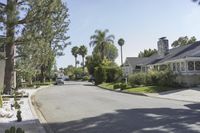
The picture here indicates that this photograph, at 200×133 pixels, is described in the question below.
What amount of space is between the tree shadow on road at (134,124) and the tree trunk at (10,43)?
1439 cm

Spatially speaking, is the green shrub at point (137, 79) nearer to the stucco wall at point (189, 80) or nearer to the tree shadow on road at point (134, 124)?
the stucco wall at point (189, 80)

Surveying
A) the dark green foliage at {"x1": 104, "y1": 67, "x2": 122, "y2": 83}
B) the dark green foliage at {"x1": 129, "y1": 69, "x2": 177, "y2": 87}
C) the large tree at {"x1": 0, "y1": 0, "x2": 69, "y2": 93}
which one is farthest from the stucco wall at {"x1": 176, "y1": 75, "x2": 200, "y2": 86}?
the dark green foliage at {"x1": 104, "y1": 67, "x2": 122, "y2": 83}

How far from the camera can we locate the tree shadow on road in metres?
13.3

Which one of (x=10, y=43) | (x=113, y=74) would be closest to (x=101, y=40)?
(x=113, y=74)

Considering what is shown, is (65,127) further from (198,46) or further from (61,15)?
(198,46)

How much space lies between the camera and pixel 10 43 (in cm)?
3225

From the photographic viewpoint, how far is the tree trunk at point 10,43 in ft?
95.8

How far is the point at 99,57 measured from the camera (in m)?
93.6

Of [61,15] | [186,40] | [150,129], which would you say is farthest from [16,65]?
[186,40]

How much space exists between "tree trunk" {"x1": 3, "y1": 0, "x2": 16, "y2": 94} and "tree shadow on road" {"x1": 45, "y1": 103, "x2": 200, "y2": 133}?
Result: 14387 millimetres

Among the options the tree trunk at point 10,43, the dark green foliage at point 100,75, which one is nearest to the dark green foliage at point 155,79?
the dark green foliage at point 100,75

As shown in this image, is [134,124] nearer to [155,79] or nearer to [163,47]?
[155,79]

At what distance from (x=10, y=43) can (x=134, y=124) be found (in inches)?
784

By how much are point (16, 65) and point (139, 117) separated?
2185 centimetres
